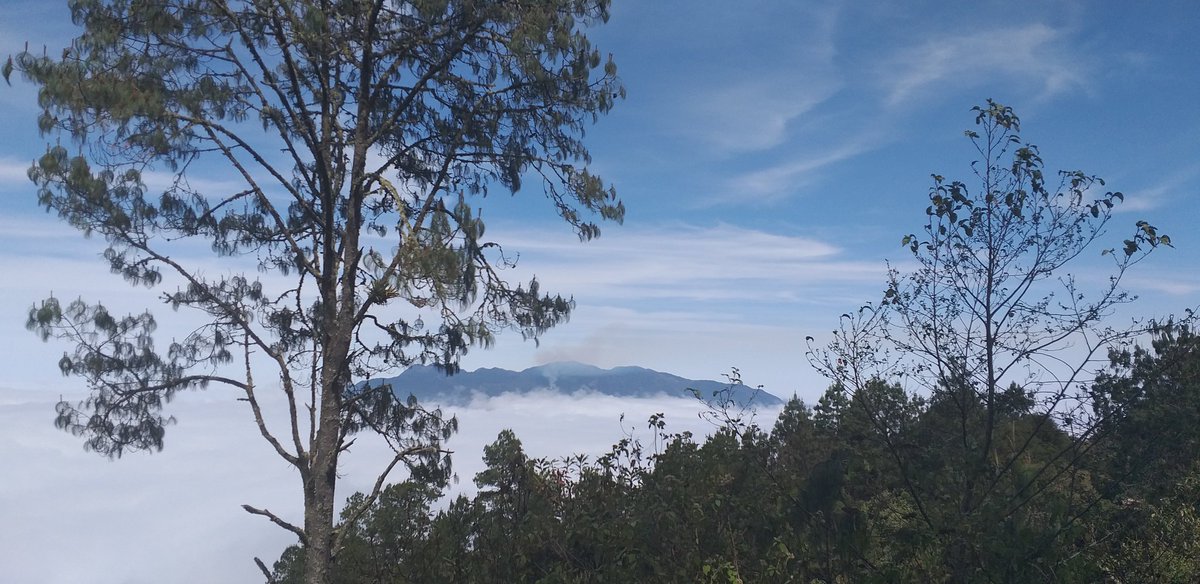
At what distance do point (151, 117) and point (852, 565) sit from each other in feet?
29.0

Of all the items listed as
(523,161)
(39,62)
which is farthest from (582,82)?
(39,62)

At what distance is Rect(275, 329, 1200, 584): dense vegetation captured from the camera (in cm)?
598

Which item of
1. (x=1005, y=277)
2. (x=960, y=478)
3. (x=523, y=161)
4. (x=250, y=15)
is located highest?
(x=250, y=15)

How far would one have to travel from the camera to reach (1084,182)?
6.53 m

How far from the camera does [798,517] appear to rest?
6230 millimetres

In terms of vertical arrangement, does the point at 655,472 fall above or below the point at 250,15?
below

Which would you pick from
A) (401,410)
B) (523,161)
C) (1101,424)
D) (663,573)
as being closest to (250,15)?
(523,161)

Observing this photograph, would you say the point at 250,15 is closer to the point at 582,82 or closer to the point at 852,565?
the point at 582,82

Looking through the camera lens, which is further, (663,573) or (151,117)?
(151,117)

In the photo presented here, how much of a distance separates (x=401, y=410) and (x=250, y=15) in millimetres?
5395

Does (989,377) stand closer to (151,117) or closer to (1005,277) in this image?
(1005,277)

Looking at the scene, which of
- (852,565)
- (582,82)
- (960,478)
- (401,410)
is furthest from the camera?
(401,410)

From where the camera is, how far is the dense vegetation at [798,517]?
235 inches

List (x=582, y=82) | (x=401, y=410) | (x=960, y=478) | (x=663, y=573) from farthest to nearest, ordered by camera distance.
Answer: (x=401, y=410), (x=582, y=82), (x=663, y=573), (x=960, y=478)
